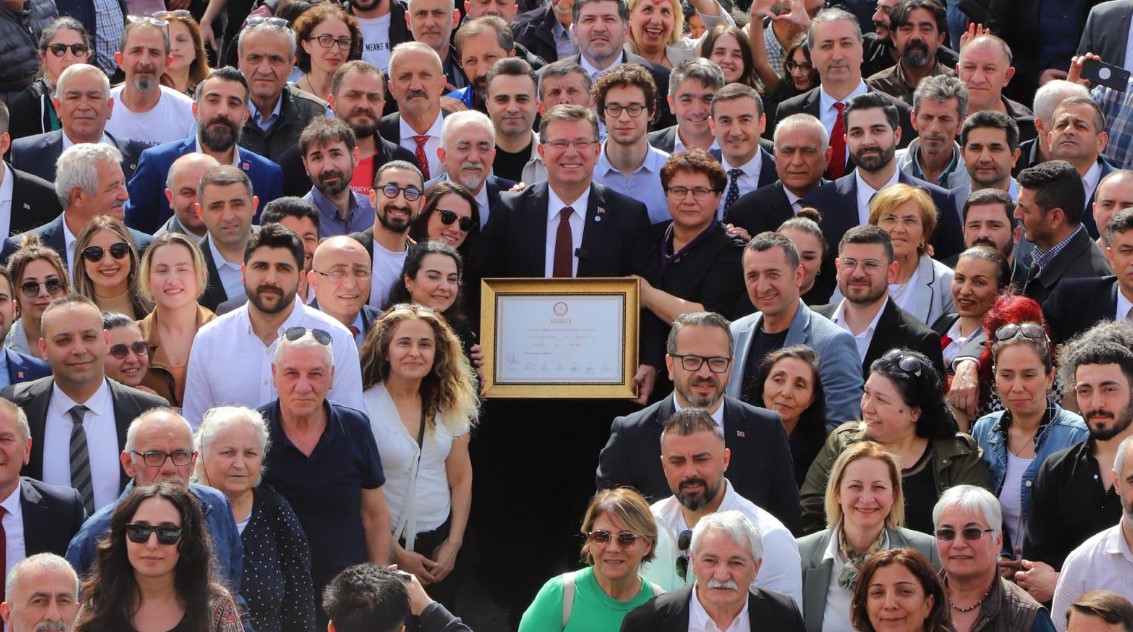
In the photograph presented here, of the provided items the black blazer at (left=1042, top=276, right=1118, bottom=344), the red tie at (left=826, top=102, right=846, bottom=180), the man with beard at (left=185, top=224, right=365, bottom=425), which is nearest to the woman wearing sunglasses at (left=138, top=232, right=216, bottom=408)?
the man with beard at (left=185, top=224, right=365, bottom=425)

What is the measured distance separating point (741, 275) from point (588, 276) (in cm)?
85

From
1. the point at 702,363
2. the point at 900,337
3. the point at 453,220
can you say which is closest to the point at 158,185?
the point at 453,220

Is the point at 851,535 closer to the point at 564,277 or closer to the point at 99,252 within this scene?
the point at 564,277

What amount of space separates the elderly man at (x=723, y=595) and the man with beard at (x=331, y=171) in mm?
4045

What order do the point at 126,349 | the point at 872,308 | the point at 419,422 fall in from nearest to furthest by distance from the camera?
the point at 126,349 < the point at 419,422 < the point at 872,308

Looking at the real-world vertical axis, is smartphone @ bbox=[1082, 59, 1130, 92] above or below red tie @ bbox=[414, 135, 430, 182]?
above

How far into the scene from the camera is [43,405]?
9.97 m

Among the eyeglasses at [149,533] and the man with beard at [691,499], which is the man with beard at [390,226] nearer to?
the man with beard at [691,499]

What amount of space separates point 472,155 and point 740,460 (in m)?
3.06

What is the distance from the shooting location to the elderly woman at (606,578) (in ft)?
30.1

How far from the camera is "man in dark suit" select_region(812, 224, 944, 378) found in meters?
11.0

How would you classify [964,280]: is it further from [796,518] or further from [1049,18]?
[1049,18]

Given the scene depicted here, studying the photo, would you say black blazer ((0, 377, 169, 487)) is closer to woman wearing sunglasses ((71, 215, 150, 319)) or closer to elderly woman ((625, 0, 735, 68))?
woman wearing sunglasses ((71, 215, 150, 319))

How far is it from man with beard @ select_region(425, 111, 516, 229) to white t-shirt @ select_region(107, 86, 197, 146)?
2.15 metres
